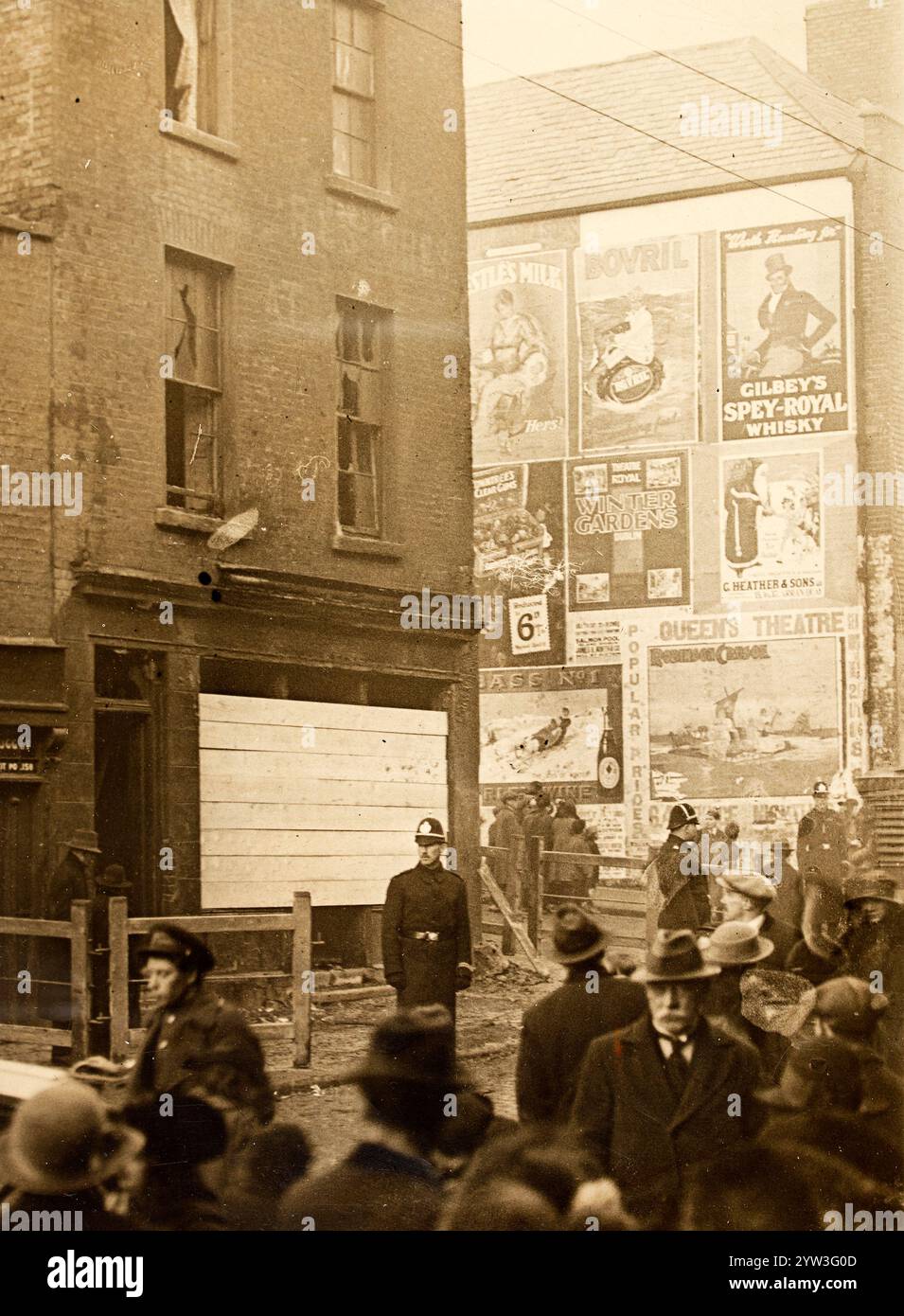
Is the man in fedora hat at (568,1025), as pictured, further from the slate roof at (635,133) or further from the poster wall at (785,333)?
the slate roof at (635,133)

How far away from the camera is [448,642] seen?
7.86m

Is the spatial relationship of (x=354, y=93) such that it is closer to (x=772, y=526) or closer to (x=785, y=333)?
(x=785, y=333)

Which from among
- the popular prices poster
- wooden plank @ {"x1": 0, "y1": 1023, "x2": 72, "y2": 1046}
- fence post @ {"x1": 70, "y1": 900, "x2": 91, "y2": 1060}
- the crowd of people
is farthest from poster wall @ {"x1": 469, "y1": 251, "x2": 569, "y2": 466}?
wooden plank @ {"x1": 0, "y1": 1023, "x2": 72, "y2": 1046}

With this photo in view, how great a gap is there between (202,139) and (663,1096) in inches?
188

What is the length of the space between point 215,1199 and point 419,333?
410 cm

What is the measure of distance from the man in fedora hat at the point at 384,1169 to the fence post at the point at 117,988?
39.6 inches

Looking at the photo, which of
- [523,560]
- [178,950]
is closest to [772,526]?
[523,560]

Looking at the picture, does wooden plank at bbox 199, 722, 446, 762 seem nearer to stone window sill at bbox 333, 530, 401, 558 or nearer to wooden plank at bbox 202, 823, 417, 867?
wooden plank at bbox 202, 823, 417, 867

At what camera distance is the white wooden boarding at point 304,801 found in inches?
290

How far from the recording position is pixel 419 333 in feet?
26.0

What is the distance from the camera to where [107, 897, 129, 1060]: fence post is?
709 cm

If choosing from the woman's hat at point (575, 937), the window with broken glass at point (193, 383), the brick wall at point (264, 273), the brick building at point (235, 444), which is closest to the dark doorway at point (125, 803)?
the brick building at point (235, 444)
